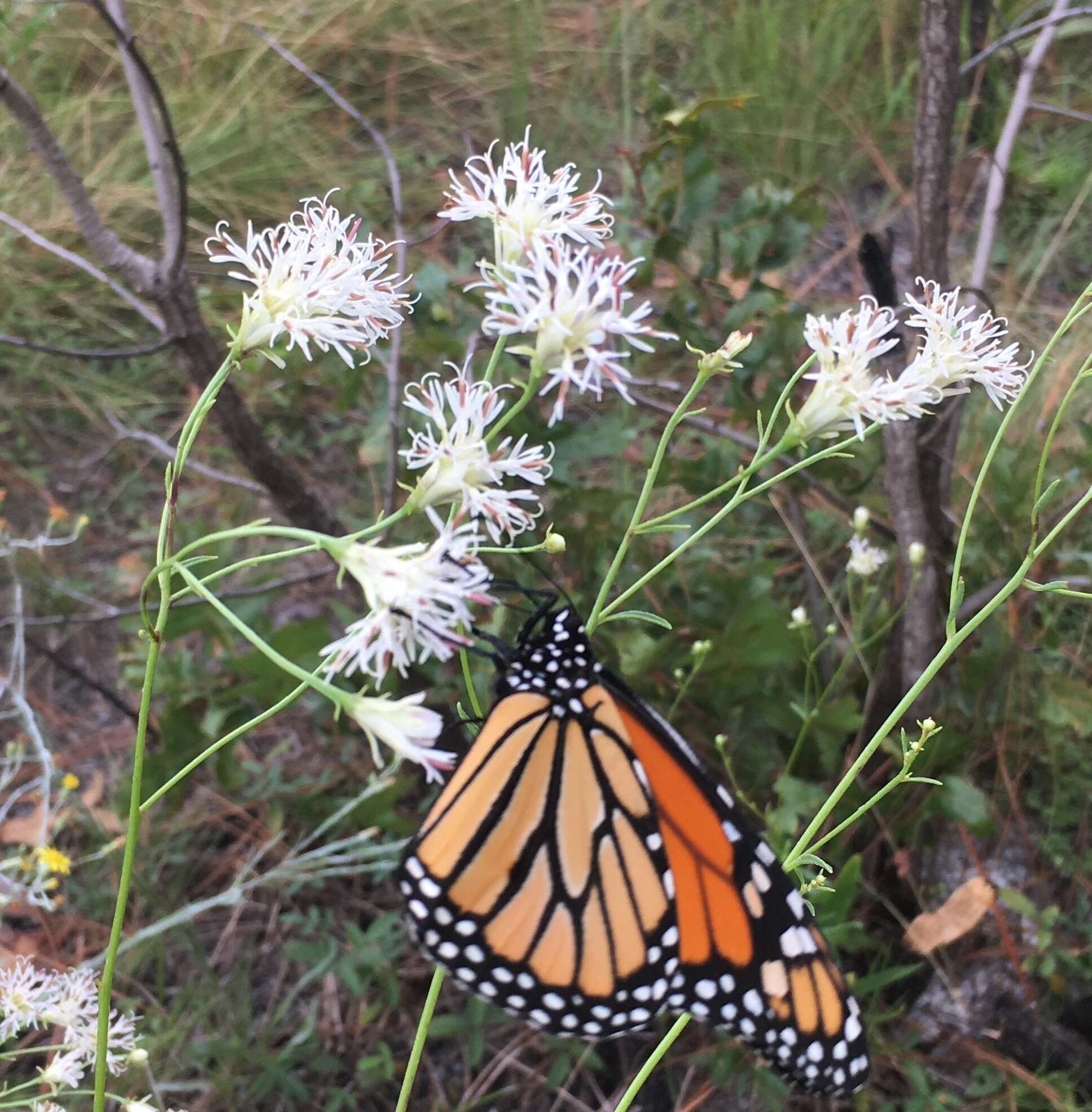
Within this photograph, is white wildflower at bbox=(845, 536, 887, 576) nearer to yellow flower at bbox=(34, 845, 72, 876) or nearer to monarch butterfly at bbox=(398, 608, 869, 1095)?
monarch butterfly at bbox=(398, 608, 869, 1095)

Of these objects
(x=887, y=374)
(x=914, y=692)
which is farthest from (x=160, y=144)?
(x=914, y=692)

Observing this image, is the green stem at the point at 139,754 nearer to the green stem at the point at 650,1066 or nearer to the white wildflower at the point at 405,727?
the white wildflower at the point at 405,727

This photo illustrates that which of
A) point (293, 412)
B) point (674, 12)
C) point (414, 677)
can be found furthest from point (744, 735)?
point (674, 12)

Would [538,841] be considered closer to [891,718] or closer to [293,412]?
[891,718]

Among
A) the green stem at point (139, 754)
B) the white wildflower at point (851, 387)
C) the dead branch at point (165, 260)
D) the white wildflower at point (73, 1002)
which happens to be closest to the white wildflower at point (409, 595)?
the green stem at point (139, 754)

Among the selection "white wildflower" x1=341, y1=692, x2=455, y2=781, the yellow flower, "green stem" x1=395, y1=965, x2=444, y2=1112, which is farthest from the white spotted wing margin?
the yellow flower

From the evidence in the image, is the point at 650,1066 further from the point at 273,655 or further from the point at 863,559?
the point at 863,559
